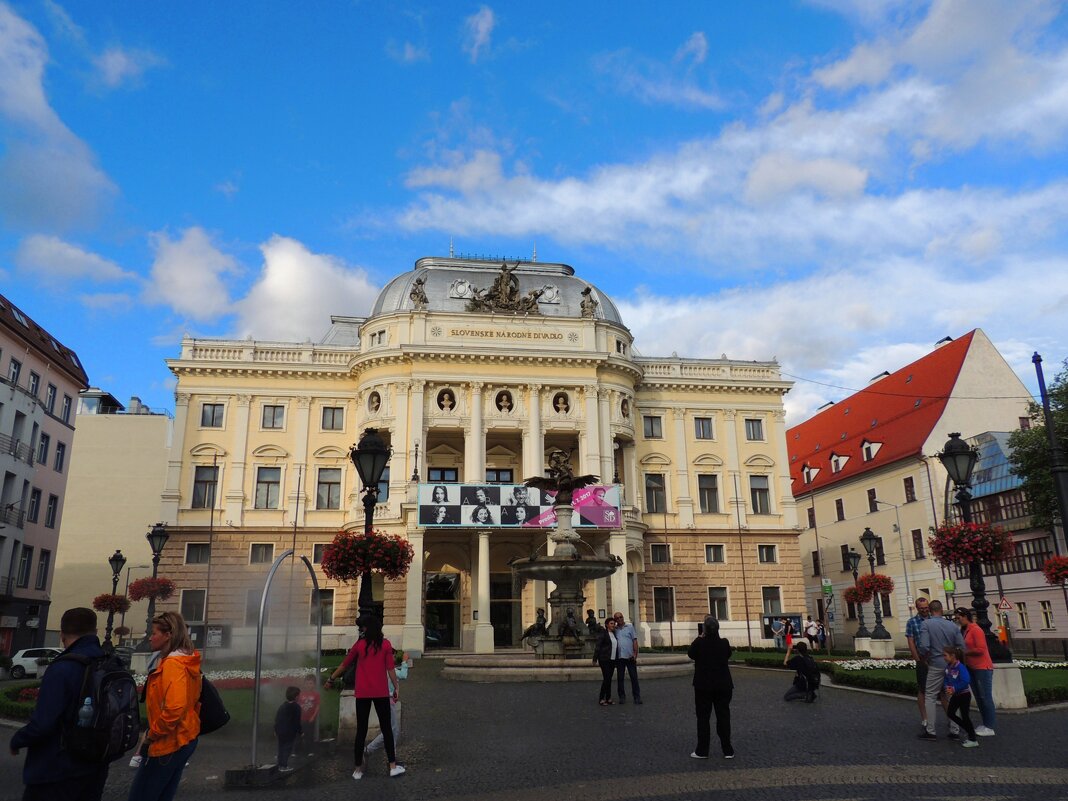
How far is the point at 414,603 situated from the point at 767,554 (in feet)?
71.5

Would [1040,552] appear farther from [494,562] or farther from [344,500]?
[344,500]

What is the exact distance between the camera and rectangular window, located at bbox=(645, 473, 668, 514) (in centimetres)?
4850

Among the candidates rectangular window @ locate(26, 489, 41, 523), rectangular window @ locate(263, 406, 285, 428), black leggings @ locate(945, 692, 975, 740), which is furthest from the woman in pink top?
rectangular window @ locate(26, 489, 41, 523)

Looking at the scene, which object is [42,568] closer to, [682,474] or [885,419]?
[682,474]

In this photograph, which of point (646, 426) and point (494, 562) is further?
point (646, 426)

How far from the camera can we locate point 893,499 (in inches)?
2121

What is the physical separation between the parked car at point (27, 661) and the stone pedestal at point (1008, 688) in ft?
118

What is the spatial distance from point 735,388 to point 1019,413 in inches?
783

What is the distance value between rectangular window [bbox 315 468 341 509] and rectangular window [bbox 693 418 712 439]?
21552 millimetres

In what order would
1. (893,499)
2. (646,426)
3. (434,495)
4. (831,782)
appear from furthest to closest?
1. (893,499)
2. (646,426)
3. (434,495)
4. (831,782)

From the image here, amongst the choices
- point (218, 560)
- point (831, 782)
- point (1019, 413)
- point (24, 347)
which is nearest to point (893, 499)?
point (1019, 413)

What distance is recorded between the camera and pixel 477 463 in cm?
4341

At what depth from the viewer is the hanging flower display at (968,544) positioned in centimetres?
1752

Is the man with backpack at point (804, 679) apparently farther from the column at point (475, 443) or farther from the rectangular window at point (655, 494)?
the rectangular window at point (655, 494)
